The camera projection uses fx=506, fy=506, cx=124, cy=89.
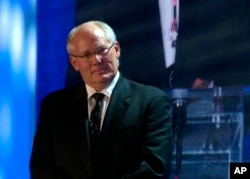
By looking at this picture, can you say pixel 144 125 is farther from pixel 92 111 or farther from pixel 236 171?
pixel 236 171

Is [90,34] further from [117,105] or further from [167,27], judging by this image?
[167,27]

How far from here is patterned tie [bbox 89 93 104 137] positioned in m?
A: 2.00

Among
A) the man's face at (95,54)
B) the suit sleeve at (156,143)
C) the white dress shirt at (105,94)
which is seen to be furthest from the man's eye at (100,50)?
the suit sleeve at (156,143)

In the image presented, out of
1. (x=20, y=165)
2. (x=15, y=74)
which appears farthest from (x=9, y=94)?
(x=20, y=165)

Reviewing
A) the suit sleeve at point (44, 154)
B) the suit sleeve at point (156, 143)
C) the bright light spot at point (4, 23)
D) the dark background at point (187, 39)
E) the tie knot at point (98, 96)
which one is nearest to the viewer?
the suit sleeve at point (156, 143)

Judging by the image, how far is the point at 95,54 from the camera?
199 centimetres

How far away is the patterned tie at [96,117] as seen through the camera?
200cm

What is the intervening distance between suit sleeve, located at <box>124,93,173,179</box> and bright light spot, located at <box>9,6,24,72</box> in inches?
36.1

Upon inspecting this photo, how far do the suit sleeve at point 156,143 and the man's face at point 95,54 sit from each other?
22cm

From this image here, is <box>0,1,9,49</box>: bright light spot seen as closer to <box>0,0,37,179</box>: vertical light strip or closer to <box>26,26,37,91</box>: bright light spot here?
<box>0,0,37,179</box>: vertical light strip

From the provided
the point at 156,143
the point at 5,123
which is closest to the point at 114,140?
the point at 156,143

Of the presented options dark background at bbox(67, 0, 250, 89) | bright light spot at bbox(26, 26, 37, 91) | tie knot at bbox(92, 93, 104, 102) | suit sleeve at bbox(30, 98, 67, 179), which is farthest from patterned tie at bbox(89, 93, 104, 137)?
bright light spot at bbox(26, 26, 37, 91)

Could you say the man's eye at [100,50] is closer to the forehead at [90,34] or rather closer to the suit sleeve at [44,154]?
the forehead at [90,34]

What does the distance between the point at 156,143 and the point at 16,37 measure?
3.52 ft
